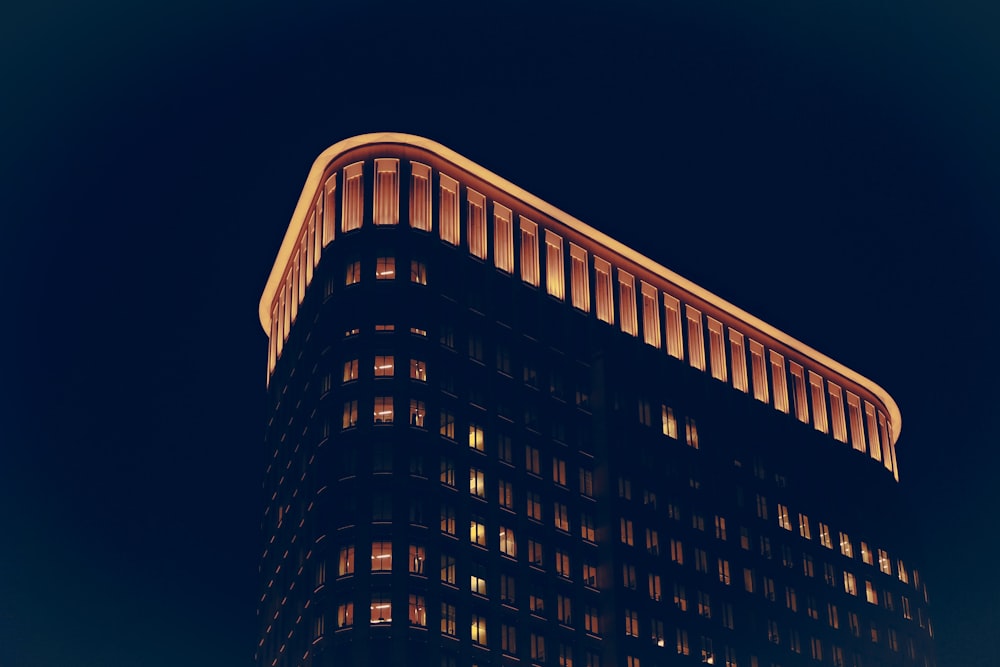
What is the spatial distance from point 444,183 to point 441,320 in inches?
677

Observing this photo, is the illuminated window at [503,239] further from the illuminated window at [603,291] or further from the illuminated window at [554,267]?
the illuminated window at [603,291]

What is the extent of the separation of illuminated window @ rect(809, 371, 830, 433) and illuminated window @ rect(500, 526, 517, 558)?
62.5 metres

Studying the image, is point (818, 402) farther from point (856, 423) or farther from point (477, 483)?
point (477, 483)

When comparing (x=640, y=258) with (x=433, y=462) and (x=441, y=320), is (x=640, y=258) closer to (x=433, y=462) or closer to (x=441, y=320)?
(x=441, y=320)

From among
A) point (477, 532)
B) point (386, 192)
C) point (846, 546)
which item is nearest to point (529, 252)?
point (386, 192)

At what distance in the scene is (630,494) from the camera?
146 metres

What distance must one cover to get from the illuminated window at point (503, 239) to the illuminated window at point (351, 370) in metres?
22.5

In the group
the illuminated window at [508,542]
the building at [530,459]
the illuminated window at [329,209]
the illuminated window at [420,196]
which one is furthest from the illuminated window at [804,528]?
the illuminated window at [329,209]

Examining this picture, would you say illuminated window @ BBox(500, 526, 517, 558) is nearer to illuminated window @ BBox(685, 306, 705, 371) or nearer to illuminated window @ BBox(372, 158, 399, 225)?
illuminated window @ BBox(372, 158, 399, 225)

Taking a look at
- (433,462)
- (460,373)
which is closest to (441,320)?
(460,373)

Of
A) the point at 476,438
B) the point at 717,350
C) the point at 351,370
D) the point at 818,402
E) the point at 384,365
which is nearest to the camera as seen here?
the point at 384,365

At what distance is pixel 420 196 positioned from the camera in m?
142

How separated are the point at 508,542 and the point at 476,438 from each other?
9940mm

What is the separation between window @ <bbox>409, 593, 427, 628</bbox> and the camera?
118875 mm
